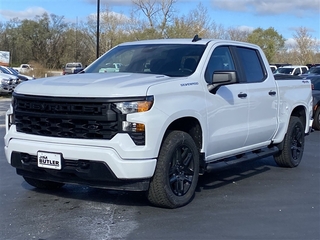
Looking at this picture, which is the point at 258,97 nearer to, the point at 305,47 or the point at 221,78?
the point at 221,78

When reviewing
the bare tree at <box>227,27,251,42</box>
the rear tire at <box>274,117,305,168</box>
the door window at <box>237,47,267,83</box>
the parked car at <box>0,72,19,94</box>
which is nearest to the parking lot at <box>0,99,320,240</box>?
the rear tire at <box>274,117,305,168</box>

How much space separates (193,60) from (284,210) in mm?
2031

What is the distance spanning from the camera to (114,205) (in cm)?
593

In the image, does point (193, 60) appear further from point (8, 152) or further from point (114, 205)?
point (8, 152)

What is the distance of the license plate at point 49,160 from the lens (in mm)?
5383

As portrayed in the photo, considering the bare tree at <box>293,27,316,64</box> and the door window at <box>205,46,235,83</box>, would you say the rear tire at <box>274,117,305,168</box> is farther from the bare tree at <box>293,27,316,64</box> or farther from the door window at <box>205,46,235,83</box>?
the bare tree at <box>293,27,316,64</box>

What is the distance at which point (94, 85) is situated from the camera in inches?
211

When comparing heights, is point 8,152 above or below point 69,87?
below

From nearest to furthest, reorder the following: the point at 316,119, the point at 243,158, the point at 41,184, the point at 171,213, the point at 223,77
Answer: the point at 171,213 → the point at 223,77 → the point at 41,184 → the point at 243,158 → the point at 316,119

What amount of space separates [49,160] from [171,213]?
1382mm

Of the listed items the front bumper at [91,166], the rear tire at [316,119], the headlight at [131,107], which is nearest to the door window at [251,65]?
the headlight at [131,107]

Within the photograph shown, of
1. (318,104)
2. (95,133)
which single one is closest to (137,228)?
(95,133)

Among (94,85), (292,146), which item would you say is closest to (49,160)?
(94,85)

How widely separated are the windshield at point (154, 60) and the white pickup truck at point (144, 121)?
0.5 inches
